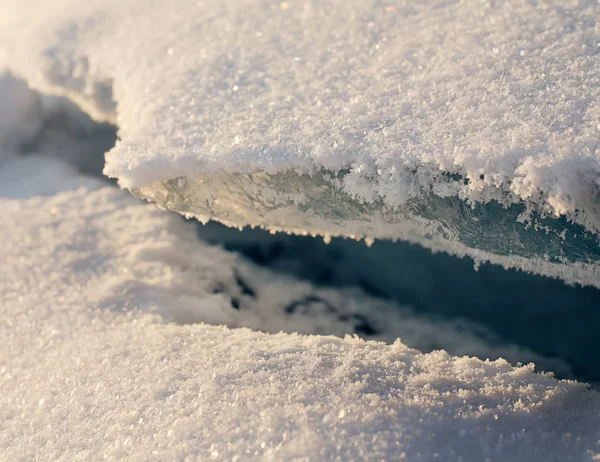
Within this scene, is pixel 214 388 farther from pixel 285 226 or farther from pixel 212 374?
pixel 285 226

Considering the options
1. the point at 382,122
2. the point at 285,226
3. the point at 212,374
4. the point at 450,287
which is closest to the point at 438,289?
the point at 450,287

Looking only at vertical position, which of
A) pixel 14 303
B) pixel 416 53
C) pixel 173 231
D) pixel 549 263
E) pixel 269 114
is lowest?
pixel 14 303

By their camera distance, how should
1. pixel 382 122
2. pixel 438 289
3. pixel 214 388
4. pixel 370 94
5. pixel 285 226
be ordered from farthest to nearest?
pixel 438 289 → pixel 285 226 → pixel 370 94 → pixel 382 122 → pixel 214 388

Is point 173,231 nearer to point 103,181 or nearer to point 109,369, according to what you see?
point 103,181

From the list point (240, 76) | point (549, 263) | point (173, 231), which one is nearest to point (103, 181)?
point (173, 231)

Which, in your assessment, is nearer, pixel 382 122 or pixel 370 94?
pixel 382 122

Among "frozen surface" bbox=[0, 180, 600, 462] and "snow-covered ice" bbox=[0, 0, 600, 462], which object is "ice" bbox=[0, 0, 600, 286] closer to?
"snow-covered ice" bbox=[0, 0, 600, 462]

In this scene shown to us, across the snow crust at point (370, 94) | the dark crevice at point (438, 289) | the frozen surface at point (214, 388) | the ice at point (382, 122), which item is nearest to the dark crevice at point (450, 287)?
the dark crevice at point (438, 289)
